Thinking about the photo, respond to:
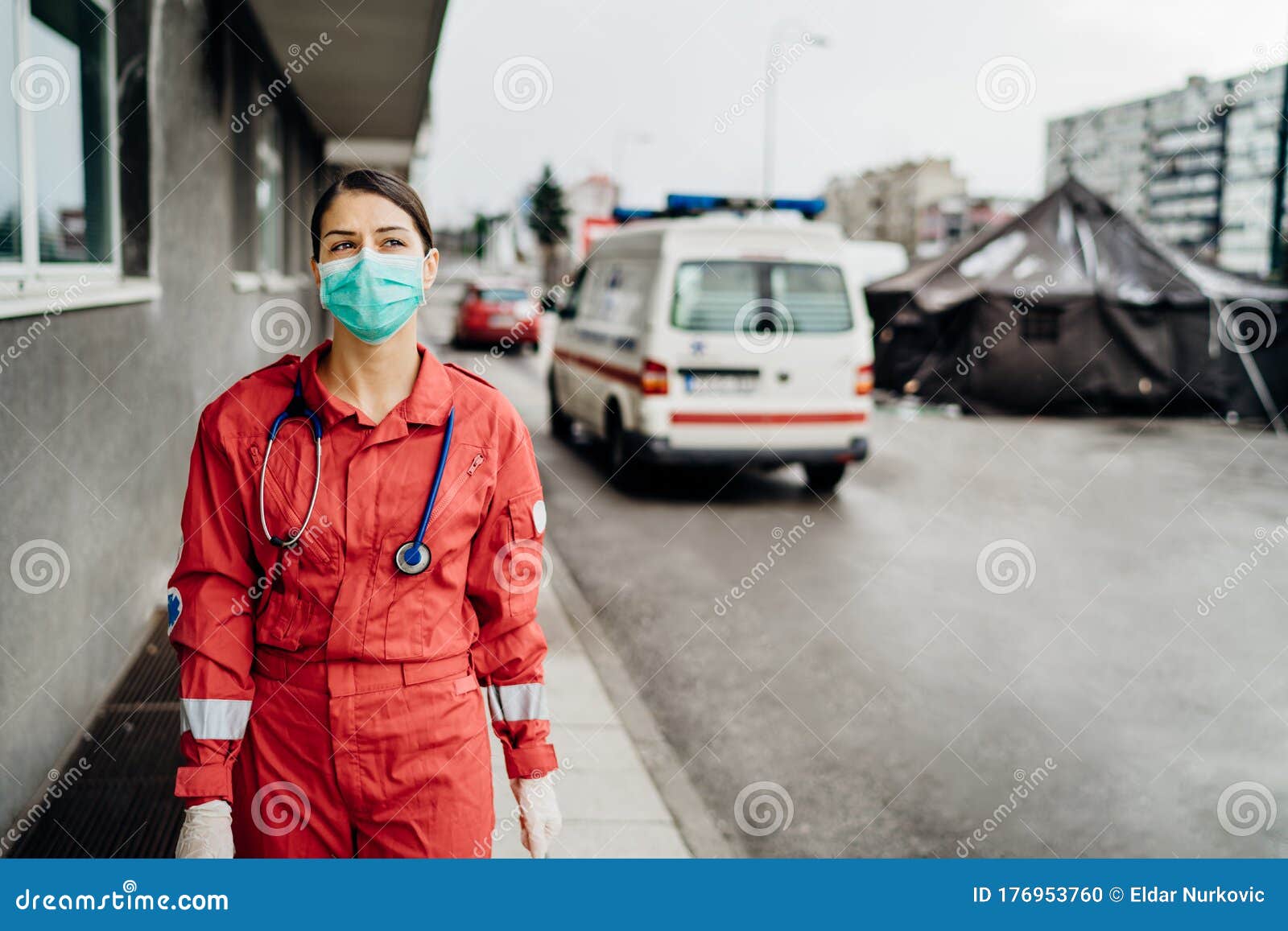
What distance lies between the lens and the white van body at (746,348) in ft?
31.2

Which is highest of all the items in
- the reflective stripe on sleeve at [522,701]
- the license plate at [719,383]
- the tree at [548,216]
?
the tree at [548,216]

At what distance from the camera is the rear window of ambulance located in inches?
375

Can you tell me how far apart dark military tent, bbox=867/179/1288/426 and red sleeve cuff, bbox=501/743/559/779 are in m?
16.0

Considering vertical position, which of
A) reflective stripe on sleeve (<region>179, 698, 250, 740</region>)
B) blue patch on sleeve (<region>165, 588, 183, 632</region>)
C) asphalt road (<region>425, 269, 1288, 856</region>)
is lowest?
asphalt road (<region>425, 269, 1288, 856</region>)

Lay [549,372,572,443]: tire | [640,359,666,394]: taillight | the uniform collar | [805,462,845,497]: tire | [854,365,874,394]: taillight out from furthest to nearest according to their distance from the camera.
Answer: [549,372,572,443]: tire, [805,462,845,497]: tire, [854,365,874,394]: taillight, [640,359,666,394]: taillight, the uniform collar

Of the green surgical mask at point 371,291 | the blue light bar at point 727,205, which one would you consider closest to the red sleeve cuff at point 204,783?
the green surgical mask at point 371,291

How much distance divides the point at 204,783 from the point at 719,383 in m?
7.90

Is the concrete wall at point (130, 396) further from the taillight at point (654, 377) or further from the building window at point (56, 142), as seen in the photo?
the taillight at point (654, 377)

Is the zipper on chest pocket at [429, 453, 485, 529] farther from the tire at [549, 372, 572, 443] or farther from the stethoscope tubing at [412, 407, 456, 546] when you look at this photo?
the tire at [549, 372, 572, 443]

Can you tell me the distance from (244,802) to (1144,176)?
136m

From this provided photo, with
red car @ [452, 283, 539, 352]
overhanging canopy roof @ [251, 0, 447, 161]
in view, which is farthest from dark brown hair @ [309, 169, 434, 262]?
red car @ [452, 283, 539, 352]

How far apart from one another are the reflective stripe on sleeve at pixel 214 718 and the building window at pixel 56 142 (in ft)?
8.15

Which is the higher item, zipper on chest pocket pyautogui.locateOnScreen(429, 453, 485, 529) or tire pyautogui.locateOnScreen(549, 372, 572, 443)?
zipper on chest pocket pyautogui.locateOnScreen(429, 453, 485, 529)

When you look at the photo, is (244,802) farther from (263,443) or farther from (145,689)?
(145,689)
